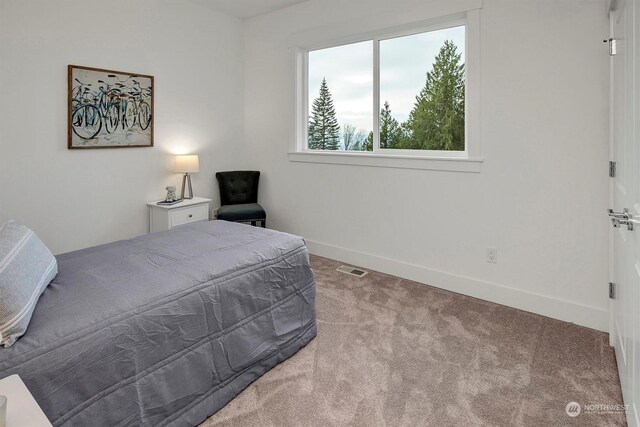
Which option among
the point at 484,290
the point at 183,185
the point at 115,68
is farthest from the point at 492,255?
the point at 115,68

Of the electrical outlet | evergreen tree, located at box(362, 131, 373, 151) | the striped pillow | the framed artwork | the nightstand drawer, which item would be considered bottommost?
the electrical outlet

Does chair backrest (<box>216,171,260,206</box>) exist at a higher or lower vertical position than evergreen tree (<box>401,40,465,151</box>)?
lower

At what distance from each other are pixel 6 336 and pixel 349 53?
144 inches

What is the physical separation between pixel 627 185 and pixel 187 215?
3501 mm

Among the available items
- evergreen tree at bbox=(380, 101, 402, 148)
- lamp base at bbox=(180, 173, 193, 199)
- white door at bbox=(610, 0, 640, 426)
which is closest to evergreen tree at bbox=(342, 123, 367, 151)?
evergreen tree at bbox=(380, 101, 402, 148)

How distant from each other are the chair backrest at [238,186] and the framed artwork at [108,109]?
922mm

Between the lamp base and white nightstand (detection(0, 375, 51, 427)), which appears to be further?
the lamp base

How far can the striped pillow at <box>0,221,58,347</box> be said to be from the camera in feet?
4.19

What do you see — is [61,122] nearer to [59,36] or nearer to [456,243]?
[59,36]

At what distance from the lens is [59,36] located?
322 centimetres

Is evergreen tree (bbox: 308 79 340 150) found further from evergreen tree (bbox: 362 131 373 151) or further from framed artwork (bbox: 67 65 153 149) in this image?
framed artwork (bbox: 67 65 153 149)

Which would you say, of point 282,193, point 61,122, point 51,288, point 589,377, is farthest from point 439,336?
point 61,122

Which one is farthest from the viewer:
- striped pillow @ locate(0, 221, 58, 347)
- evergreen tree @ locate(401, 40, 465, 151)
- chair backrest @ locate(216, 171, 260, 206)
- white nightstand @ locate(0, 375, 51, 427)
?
chair backrest @ locate(216, 171, 260, 206)

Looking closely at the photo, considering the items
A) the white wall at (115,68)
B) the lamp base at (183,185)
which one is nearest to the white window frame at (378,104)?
the white wall at (115,68)
